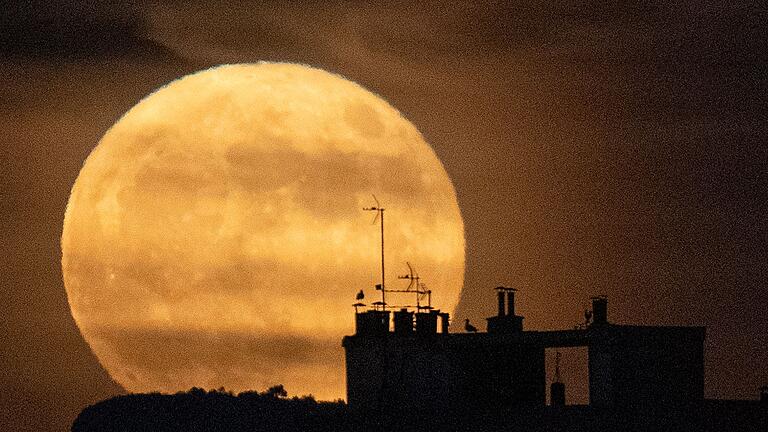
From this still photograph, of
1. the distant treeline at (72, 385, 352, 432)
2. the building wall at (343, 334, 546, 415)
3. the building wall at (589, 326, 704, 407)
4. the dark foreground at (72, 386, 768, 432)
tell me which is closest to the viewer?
the dark foreground at (72, 386, 768, 432)

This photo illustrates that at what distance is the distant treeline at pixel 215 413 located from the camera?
9744cm

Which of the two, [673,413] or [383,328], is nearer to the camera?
[673,413]

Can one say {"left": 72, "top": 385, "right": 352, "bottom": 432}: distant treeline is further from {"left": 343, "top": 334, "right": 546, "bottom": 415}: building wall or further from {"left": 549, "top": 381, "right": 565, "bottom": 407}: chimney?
{"left": 549, "top": 381, "right": 565, "bottom": 407}: chimney

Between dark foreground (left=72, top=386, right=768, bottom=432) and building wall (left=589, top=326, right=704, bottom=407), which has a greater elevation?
building wall (left=589, top=326, right=704, bottom=407)

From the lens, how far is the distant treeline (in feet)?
320

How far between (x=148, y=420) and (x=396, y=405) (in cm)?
930

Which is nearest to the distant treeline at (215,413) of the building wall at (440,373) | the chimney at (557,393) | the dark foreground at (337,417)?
the dark foreground at (337,417)

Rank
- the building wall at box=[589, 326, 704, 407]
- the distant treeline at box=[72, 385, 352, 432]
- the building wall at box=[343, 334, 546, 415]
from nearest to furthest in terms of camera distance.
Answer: the building wall at box=[589, 326, 704, 407]
the distant treeline at box=[72, 385, 352, 432]
the building wall at box=[343, 334, 546, 415]

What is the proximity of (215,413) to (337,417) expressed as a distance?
484 centimetres

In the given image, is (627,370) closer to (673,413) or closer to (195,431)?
(673,413)

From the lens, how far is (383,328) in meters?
100

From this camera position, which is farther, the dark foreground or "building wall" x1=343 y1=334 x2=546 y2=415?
"building wall" x1=343 y1=334 x2=546 y2=415

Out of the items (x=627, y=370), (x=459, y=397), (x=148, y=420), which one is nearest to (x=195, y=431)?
(x=148, y=420)

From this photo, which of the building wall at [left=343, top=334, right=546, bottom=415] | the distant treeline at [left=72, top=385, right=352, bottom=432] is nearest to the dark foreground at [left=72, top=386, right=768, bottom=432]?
the distant treeline at [left=72, top=385, right=352, bottom=432]
